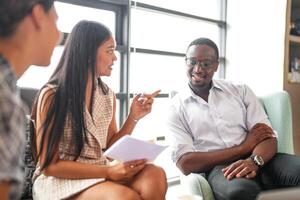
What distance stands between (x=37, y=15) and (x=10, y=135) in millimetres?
234

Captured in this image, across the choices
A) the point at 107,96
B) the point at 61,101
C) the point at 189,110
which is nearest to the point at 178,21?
the point at 189,110

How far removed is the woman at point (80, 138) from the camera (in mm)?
1212

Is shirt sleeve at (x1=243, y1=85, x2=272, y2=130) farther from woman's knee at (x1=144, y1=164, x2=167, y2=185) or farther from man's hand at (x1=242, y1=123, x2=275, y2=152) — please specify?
woman's knee at (x1=144, y1=164, x2=167, y2=185)

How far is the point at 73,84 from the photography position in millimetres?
1295

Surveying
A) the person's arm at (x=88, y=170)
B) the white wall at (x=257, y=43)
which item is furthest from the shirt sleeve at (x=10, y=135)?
the white wall at (x=257, y=43)

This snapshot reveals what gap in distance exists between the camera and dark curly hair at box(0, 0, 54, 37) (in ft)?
1.95

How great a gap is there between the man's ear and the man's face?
4.28 feet

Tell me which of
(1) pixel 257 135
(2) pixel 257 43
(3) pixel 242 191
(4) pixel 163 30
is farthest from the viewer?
(2) pixel 257 43

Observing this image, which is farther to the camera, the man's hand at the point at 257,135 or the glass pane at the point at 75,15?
the glass pane at the point at 75,15

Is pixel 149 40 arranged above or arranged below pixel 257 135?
above

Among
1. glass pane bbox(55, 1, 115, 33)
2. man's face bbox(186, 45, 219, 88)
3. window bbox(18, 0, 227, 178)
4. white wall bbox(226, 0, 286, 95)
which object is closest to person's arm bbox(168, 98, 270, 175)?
man's face bbox(186, 45, 219, 88)

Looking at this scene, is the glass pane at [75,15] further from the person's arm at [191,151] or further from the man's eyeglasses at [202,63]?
the person's arm at [191,151]

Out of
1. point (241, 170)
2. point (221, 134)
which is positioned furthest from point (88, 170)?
point (221, 134)

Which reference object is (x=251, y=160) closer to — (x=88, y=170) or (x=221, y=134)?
(x=221, y=134)
